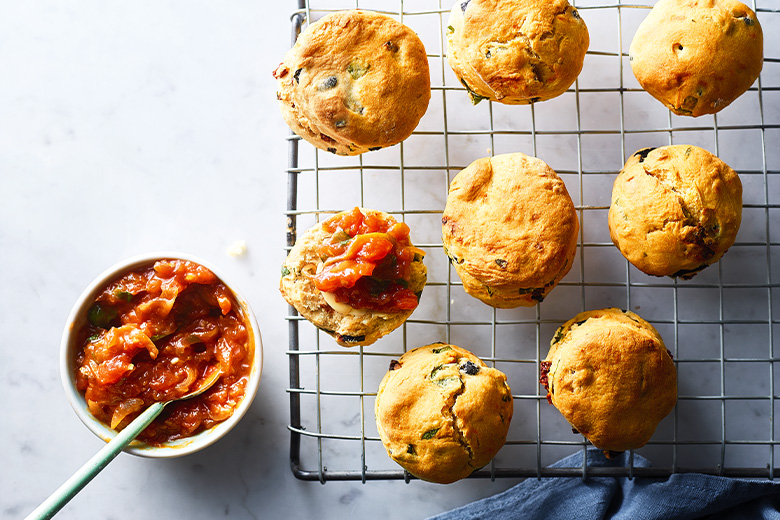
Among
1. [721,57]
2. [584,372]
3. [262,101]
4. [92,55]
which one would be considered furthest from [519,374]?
[92,55]

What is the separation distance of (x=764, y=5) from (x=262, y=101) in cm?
192

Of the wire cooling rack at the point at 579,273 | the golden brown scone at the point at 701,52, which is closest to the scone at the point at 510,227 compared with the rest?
the wire cooling rack at the point at 579,273

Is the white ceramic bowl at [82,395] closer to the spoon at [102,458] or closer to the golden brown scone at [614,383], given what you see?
the spoon at [102,458]

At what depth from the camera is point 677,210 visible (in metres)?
1.91

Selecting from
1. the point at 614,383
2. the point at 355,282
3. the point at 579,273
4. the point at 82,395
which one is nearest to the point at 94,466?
the point at 82,395

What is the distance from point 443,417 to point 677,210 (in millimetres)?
965

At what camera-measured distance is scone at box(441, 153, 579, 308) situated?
1.92 metres

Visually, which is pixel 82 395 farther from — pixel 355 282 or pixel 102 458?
pixel 355 282

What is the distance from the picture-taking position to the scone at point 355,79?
1939 millimetres

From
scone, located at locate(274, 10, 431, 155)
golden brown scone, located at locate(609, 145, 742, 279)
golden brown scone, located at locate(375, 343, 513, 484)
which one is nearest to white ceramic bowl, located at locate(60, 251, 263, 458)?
golden brown scone, located at locate(375, 343, 513, 484)

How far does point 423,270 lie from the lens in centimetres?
204

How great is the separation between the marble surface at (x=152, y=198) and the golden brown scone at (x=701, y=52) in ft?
1.10

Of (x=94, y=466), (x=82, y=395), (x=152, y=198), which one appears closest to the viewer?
(x=94, y=466)

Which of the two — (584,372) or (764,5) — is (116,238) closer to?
(584,372)
